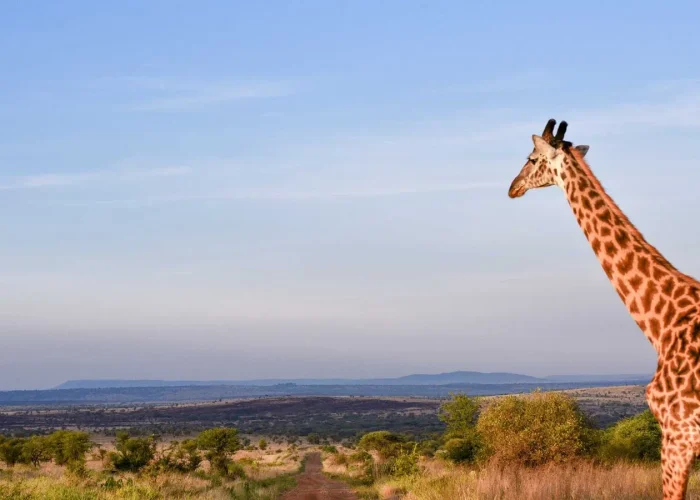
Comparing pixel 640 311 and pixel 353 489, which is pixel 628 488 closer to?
pixel 640 311

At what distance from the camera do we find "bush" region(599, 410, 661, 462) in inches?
1037

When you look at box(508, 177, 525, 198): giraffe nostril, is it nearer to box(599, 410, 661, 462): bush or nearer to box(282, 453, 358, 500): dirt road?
box(599, 410, 661, 462): bush

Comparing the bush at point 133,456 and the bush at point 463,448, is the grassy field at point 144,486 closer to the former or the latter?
Answer: the bush at point 133,456

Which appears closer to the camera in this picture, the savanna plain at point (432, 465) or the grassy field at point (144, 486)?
the savanna plain at point (432, 465)

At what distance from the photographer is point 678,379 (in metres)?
8.29

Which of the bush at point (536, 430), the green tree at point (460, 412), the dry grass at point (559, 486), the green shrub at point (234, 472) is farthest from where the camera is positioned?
the green shrub at point (234, 472)

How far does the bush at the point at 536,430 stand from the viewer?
22.8 meters

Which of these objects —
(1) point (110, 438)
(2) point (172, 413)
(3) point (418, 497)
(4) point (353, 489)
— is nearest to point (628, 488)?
(3) point (418, 497)

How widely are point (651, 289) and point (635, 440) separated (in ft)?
65.3

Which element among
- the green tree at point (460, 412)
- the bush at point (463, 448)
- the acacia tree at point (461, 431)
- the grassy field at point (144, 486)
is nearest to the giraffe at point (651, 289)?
the grassy field at point (144, 486)

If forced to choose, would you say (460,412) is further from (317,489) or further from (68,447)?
(68,447)

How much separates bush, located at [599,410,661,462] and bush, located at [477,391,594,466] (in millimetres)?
2074

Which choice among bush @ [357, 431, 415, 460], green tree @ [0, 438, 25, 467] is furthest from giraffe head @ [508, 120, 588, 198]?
green tree @ [0, 438, 25, 467]

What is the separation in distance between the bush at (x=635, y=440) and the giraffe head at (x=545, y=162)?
55.9 ft
